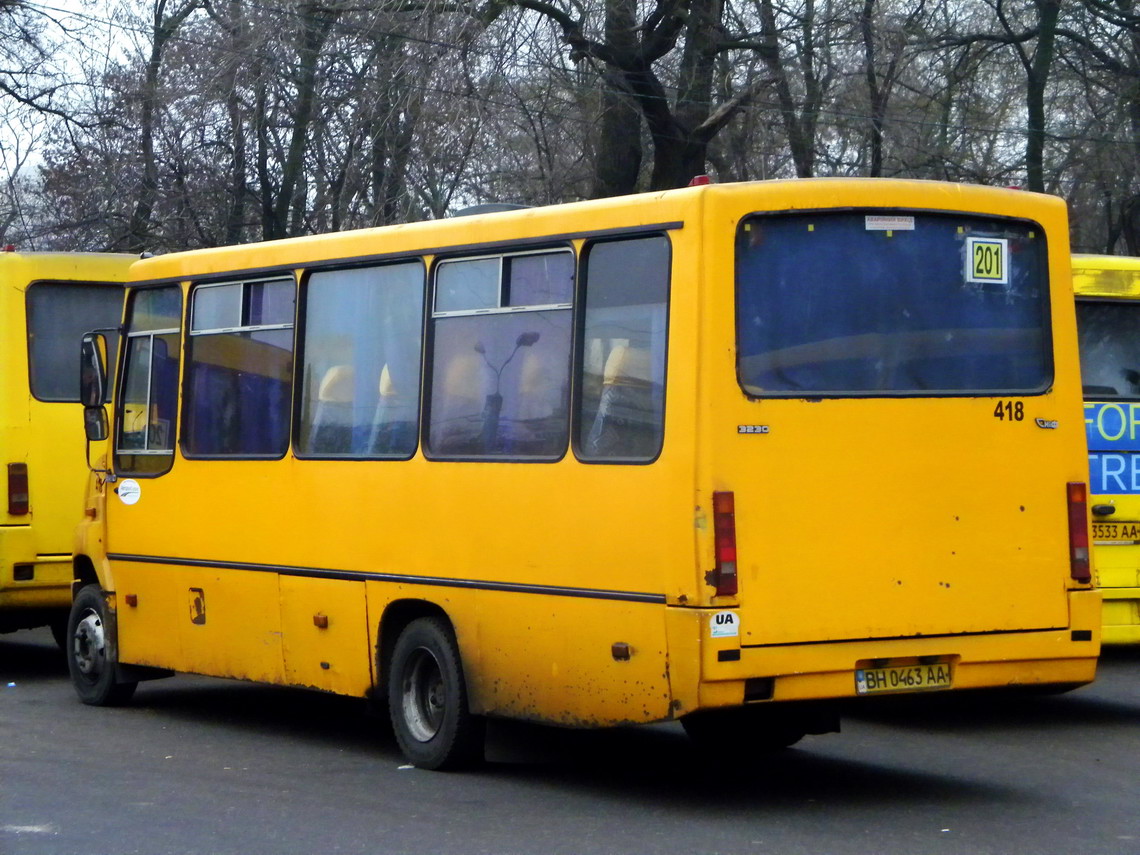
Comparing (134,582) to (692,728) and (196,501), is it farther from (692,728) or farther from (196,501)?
(692,728)

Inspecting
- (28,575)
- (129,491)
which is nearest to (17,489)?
(28,575)

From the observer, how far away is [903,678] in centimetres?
761

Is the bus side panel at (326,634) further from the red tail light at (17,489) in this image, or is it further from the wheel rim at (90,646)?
the red tail light at (17,489)

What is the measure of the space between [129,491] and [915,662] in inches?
220

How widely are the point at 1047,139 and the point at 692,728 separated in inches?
948

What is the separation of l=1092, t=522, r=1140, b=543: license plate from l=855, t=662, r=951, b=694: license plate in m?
3.70

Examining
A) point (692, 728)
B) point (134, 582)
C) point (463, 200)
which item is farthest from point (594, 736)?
point (463, 200)

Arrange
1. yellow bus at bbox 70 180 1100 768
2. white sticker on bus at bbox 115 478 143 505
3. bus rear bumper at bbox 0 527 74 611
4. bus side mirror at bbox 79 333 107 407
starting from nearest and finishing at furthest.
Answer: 1. yellow bus at bbox 70 180 1100 768
2. white sticker on bus at bbox 115 478 143 505
3. bus side mirror at bbox 79 333 107 407
4. bus rear bumper at bbox 0 527 74 611

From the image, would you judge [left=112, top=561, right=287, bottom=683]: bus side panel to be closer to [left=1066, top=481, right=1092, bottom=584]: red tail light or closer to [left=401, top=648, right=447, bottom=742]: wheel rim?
[left=401, top=648, right=447, bottom=742]: wheel rim

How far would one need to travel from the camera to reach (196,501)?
1055 centimetres

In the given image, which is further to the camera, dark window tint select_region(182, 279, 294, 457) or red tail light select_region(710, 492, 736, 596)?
dark window tint select_region(182, 279, 294, 457)

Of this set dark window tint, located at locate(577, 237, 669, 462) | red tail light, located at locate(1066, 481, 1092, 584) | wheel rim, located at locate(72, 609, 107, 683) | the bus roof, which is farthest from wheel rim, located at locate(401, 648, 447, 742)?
wheel rim, located at locate(72, 609, 107, 683)

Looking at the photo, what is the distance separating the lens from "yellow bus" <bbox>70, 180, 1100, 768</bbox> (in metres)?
Result: 7.36

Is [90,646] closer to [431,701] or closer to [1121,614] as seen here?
[431,701]
